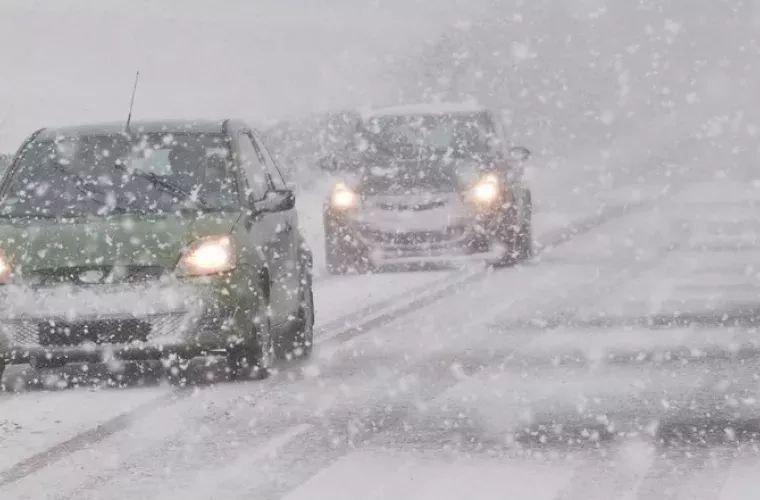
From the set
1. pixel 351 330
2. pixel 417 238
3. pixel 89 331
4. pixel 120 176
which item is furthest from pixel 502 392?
pixel 417 238

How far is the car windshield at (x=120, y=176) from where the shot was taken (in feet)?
35.0

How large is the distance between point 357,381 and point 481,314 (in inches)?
156

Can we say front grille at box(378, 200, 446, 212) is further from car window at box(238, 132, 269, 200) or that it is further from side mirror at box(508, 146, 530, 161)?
car window at box(238, 132, 269, 200)

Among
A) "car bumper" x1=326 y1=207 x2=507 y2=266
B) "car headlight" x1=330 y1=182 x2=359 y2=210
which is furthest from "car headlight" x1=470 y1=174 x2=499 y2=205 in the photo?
"car headlight" x1=330 y1=182 x2=359 y2=210

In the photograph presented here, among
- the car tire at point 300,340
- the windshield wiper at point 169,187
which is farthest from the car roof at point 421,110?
the windshield wiper at point 169,187

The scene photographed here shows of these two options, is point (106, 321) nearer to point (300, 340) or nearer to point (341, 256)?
point (300, 340)

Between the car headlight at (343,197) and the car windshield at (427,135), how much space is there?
0.75m

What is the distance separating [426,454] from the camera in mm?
7762

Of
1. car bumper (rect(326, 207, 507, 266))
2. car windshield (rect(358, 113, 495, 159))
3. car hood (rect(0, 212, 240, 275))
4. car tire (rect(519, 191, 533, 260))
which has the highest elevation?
car hood (rect(0, 212, 240, 275))

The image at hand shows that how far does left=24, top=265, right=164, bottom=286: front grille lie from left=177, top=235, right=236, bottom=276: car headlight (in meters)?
0.16

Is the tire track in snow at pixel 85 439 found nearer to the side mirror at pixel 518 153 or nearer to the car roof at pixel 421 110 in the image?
the side mirror at pixel 518 153

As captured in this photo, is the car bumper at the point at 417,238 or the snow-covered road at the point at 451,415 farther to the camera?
the car bumper at the point at 417,238

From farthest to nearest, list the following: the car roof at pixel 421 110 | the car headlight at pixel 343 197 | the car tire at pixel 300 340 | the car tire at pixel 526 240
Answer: the car roof at pixel 421 110 < the car tire at pixel 526 240 < the car headlight at pixel 343 197 < the car tire at pixel 300 340

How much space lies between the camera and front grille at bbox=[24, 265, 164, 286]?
9891 mm
